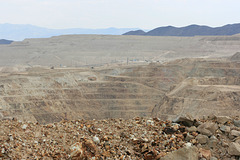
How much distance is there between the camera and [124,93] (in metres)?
45.2

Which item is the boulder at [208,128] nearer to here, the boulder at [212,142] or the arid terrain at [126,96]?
the arid terrain at [126,96]

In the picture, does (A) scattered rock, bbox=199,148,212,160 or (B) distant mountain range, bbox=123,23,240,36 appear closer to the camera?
(A) scattered rock, bbox=199,148,212,160

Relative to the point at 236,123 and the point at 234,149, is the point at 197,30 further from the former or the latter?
the point at 234,149

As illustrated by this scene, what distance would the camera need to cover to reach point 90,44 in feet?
378

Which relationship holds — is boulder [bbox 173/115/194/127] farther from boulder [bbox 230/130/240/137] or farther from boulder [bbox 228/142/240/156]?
boulder [bbox 228/142/240/156]

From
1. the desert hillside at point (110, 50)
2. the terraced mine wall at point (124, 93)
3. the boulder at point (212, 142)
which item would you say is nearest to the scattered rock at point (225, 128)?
the boulder at point (212, 142)

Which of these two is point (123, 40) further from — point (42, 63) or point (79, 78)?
point (79, 78)

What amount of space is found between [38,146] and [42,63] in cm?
8778

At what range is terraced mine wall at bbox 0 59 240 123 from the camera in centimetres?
3550

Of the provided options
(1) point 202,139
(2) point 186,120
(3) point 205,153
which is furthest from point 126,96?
(3) point 205,153

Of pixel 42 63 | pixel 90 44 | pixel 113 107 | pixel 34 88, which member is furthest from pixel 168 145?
pixel 90 44

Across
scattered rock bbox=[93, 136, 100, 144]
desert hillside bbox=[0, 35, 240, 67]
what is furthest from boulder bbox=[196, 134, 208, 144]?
desert hillside bbox=[0, 35, 240, 67]

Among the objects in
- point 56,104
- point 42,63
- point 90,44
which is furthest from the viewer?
point 90,44

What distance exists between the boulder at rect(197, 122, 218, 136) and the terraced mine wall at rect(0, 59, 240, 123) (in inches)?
1067
